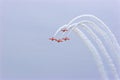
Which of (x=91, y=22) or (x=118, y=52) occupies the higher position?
(x=91, y=22)

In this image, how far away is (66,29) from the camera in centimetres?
1505

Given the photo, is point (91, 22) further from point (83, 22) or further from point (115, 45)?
point (115, 45)

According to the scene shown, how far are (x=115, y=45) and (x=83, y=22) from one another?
8.27ft

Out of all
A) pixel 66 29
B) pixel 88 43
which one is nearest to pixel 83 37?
pixel 88 43

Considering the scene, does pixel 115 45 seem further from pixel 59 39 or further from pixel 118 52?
pixel 59 39

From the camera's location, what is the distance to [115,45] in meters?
16.8

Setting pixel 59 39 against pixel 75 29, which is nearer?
pixel 59 39

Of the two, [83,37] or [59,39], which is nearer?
[59,39]

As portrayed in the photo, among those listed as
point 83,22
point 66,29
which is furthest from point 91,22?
point 66,29

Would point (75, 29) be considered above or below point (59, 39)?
above

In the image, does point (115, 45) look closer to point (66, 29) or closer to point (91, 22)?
point (91, 22)

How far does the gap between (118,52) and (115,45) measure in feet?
1.60

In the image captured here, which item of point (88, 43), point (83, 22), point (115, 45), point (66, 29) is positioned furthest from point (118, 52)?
point (66, 29)

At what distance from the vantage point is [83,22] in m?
16.2
